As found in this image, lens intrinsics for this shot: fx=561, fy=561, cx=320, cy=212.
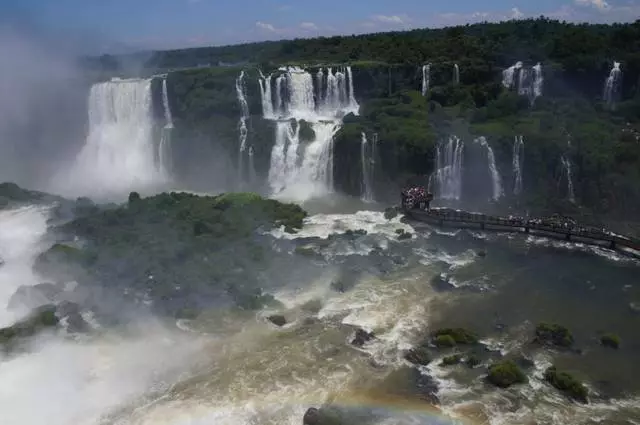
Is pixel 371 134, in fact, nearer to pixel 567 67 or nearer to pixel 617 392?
pixel 567 67

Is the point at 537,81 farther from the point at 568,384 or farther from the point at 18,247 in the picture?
the point at 18,247

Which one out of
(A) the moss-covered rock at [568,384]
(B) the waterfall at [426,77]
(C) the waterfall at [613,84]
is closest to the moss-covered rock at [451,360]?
(A) the moss-covered rock at [568,384]

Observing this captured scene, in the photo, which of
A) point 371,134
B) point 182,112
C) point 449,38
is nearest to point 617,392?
point 371,134

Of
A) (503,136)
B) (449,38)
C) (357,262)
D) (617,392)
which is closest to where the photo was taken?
(617,392)

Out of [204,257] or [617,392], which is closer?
[617,392]

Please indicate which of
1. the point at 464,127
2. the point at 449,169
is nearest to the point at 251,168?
the point at 449,169

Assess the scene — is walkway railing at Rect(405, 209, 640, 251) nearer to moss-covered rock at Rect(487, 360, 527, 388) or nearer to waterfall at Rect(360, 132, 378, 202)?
waterfall at Rect(360, 132, 378, 202)
